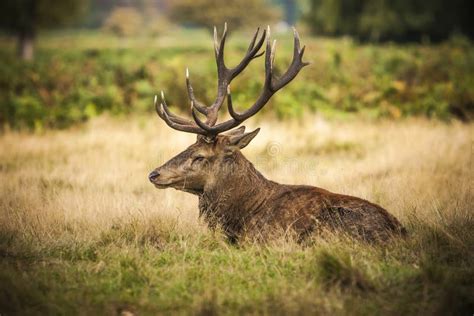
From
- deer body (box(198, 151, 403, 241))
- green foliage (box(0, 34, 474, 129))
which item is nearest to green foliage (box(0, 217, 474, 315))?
deer body (box(198, 151, 403, 241))

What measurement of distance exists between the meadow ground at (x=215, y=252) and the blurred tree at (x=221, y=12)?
45.6m

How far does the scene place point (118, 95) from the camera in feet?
54.1

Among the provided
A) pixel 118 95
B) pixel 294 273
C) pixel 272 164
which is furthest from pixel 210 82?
pixel 294 273

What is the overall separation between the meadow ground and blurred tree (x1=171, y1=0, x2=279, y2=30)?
4555 centimetres

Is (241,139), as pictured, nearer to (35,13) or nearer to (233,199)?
(233,199)

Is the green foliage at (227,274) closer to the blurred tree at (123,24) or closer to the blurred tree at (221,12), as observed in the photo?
the blurred tree at (221,12)

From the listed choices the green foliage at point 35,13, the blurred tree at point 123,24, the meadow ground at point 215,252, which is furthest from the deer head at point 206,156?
the blurred tree at point 123,24

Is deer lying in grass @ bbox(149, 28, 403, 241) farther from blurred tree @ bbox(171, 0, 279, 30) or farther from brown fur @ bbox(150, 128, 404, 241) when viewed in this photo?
blurred tree @ bbox(171, 0, 279, 30)

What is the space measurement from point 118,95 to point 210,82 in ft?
8.06

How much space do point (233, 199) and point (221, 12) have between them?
50170 mm

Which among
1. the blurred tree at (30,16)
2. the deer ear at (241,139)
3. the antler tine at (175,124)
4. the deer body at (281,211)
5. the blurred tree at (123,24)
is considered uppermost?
the blurred tree at (123,24)

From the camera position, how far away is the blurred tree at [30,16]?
3694 cm

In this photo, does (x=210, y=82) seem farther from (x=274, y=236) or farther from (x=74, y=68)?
(x=274, y=236)

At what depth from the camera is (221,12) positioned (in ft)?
181
